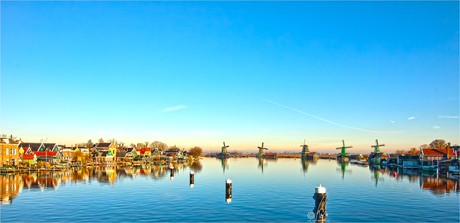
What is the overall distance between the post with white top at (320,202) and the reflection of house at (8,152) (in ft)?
251

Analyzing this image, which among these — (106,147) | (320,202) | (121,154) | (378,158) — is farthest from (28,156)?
(378,158)

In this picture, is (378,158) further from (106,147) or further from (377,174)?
(106,147)

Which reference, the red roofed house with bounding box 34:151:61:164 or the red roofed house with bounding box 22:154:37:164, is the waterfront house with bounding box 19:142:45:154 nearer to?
the red roofed house with bounding box 34:151:61:164

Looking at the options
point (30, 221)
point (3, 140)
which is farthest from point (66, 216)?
point (3, 140)

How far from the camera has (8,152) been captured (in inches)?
3100

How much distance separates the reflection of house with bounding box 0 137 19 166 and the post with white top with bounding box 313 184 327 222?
76435 mm

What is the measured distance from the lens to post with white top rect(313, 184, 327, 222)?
27.7 meters

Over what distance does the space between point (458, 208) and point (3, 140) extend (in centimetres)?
8911

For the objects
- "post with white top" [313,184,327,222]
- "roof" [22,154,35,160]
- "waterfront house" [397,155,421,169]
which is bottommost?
"waterfront house" [397,155,421,169]

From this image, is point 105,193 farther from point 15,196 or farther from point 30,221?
point 30,221

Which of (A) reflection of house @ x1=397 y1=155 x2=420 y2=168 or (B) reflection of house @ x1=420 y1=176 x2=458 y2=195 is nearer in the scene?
(B) reflection of house @ x1=420 y1=176 x2=458 y2=195

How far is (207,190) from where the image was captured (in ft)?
165

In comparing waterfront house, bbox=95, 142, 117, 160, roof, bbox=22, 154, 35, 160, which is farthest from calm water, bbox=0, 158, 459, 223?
waterfront house, bbox=95, 142, 117, 160

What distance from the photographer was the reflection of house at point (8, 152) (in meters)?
76.9
